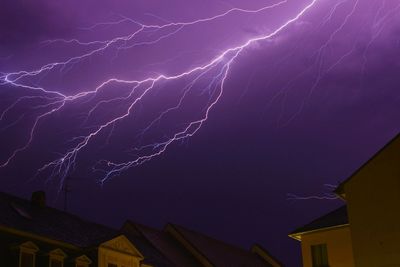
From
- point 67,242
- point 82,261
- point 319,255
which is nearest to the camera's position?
point 67,242

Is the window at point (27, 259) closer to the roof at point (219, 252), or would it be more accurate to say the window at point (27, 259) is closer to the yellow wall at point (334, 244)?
the yellow wall at point (334, 244)

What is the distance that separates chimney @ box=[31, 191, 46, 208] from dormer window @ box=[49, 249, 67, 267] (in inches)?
205

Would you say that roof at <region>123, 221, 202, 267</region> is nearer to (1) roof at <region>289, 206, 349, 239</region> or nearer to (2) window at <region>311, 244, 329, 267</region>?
(1) roof at <region>289, 206, 349, 239</region>

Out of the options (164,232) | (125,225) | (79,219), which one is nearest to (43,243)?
(79,219)

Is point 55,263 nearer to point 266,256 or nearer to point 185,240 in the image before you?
point 185,240

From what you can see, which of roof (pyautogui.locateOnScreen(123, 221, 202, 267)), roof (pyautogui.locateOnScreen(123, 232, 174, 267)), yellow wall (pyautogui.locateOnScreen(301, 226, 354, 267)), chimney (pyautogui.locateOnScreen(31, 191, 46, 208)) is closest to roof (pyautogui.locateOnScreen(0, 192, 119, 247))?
chimney (pyautogui.locateOnScreen(31, 191, 46, 208))

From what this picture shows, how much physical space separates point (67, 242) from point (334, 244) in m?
12.7

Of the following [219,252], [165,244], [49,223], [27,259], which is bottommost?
[27,259]

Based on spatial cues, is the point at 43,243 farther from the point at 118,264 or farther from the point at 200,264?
the point at 200,264

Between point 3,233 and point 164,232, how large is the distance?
2318 cm

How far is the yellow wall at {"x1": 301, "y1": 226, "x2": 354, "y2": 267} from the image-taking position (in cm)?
2919

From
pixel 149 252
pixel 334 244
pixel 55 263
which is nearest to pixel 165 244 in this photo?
pixel 149 252

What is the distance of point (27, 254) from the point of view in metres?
23.7

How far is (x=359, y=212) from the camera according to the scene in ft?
77.8
